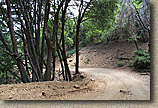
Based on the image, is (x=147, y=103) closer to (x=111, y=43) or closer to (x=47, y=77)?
(x=47, y=77)

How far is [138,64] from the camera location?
4.89 meters

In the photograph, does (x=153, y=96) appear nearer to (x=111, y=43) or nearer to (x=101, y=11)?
(x=101, y=11)

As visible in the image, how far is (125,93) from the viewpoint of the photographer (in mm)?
1792

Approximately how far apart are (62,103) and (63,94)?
194 millimetres

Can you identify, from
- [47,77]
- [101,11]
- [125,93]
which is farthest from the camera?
[101,11]

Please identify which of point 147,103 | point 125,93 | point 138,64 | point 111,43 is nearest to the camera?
point 147,103

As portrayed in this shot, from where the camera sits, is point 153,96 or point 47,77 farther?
point 47,77

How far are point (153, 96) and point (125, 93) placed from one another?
16.9 inches

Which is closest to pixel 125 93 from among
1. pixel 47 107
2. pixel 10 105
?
pixel 47 107

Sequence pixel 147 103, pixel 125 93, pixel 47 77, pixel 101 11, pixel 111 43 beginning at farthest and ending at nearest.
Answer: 1. pixel 111 43
2. pixel 101 11
3. pixel 47 77
4. pixel 125 93
5. pixel 147 103

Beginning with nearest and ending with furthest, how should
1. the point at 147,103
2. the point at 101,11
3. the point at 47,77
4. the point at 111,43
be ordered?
the point at 147,103 < the point at 47,77 < the point at 101,11 < the point at 111,43

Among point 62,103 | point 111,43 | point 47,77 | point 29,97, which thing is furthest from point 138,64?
point 111,43

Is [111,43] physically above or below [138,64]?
above

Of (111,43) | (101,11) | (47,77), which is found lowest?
(47,77)
